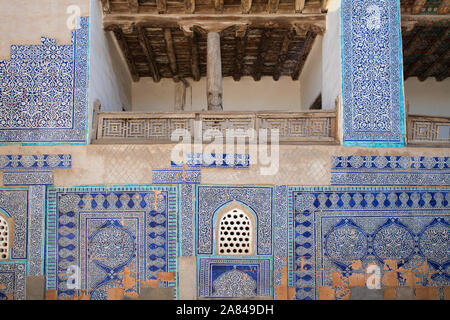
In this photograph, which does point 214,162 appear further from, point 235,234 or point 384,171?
point 384,171

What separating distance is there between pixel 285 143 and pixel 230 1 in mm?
2529

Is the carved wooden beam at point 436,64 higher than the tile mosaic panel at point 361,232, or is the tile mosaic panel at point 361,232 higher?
the carved wooden beam at point 436,64

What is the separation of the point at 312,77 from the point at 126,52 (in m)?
3.64

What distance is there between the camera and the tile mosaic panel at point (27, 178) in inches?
228

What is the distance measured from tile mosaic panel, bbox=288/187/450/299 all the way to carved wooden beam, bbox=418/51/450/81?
4033 millimetres

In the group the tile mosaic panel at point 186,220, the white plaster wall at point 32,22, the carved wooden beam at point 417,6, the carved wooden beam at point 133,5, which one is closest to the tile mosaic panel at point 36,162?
the white plaster wall at point 32,22

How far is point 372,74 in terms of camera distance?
241 inches

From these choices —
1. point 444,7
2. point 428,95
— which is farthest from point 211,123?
point 428,95

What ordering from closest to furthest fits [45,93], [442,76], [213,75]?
[45,93]
[213,75]
[442,76]

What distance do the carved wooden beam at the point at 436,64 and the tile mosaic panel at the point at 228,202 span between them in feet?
17.1

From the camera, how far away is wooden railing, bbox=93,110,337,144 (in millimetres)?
6137

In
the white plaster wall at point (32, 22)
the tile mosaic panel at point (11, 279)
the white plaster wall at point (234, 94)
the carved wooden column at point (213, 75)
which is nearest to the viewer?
the tile mosaic panel at point (11, 279)

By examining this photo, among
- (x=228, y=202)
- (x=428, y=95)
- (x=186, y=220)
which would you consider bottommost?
(x=186, y=220)

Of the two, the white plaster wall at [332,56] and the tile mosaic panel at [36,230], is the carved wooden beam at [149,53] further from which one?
the tile mosaic panel at [36,230]
